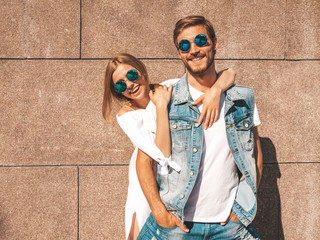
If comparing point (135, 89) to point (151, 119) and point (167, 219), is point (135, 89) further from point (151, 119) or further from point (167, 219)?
point (167, 219)

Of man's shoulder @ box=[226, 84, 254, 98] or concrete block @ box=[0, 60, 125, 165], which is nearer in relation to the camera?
man's shoulder @ box=[226, 84, 254, 98]

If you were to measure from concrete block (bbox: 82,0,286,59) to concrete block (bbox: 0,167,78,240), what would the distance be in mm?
1652

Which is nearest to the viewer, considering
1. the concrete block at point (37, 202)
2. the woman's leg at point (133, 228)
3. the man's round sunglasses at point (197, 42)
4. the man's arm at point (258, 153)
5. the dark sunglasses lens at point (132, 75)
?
the man's round sunglasses at point (197, 42)

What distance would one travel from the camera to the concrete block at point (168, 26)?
3693 millimetres

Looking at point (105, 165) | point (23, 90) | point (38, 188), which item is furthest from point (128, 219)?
point (23, 90)

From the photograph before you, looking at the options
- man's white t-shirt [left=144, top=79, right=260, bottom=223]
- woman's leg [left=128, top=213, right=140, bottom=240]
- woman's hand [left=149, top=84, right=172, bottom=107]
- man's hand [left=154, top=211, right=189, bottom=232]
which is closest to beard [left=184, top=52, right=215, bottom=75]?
woman's hand [left=149, top=84, right=172, bottom=107]

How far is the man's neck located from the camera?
2406mm

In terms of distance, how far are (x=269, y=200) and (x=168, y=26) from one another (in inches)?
105

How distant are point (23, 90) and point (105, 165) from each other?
1.41 m

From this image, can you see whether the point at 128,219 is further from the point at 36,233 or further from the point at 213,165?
the point at 36,233

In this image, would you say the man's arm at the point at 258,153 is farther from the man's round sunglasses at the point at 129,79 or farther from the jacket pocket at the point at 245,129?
the man's round sunglasses at the point at 129,79

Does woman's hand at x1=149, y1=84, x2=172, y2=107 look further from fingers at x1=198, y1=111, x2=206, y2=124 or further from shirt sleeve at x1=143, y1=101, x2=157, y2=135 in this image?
fingers at x1=198, y1=111, x2=206, y2=124

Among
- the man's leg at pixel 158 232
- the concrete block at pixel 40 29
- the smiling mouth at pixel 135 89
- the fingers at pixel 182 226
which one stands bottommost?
the man's leg at pixel 158 232

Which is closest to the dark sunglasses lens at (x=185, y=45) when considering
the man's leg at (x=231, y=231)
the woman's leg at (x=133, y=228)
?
the man's leg at (x=231, y=231)
